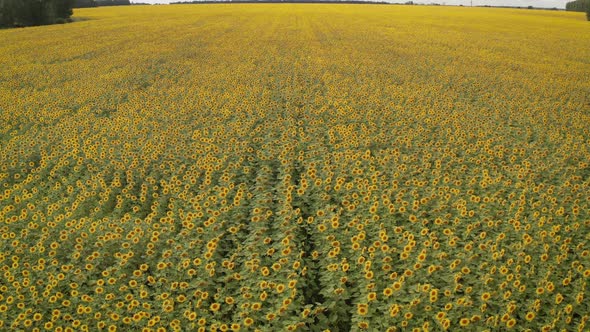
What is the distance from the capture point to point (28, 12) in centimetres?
Answer: 4488

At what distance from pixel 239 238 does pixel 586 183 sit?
6.70 meters

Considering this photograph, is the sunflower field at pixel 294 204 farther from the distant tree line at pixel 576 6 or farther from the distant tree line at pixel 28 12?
the distant tree line at pixel 576 6

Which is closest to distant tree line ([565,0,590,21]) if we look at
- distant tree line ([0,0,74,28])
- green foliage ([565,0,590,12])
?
green foliage ([565,0,590,12])

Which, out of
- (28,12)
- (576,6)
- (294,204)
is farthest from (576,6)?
(294,204)

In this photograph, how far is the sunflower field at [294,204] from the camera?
5.17 meters

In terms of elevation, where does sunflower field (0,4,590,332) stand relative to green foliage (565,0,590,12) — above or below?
below

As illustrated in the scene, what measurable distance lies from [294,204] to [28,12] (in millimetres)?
50238

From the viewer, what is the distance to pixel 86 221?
7152 mm

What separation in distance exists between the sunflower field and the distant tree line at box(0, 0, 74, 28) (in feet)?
112

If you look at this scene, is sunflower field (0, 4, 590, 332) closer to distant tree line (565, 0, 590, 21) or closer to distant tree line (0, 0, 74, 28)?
distant tree line (0, 0, 74, 28)

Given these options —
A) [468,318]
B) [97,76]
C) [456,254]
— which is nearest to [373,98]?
[456,254]

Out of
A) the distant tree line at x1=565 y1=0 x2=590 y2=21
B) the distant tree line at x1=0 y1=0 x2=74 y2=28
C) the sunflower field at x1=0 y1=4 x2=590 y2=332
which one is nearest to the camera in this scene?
the sunflower field at x1=0 y1=4 x2=590 y2=332

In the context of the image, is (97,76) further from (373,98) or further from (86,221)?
(86,221)

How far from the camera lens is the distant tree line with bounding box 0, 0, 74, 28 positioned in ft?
143
